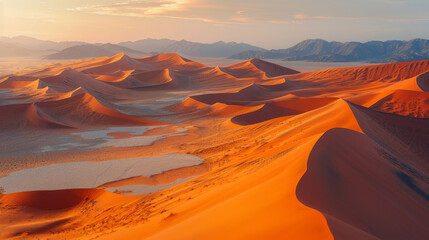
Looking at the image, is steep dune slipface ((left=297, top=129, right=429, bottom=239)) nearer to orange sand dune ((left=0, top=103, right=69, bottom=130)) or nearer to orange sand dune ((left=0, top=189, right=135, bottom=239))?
orange sand dune ((left=0, top=189, right=135, bottom=239))

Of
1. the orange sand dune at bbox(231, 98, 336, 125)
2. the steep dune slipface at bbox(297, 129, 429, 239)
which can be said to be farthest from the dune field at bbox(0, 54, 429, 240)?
the orange sand dune at bbox(231, 98, 336, 125)

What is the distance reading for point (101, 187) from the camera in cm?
1269

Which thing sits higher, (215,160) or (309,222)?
(309,222)

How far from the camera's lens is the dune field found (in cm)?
604

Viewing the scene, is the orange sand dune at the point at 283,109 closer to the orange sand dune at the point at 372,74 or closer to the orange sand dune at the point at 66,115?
the orange sand dune at the point at 66,115

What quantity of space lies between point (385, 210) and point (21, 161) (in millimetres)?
16365

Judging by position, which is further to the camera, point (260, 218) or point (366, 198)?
point (366, 198)

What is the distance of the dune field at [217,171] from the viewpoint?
6.04 meters

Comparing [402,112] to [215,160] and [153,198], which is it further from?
[153,198]

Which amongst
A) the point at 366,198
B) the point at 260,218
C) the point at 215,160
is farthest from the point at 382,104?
the point at 260,218

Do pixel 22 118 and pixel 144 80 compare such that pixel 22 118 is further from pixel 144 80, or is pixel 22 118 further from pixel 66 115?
pixel 144 80

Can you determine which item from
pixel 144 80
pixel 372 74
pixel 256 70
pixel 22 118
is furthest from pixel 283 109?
pixel 256 70

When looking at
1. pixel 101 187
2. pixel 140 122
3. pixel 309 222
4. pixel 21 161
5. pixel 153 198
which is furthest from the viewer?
pixel 140 122

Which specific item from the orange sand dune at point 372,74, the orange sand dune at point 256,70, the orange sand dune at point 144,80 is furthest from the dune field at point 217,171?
the orange sand dune at point 256,70
